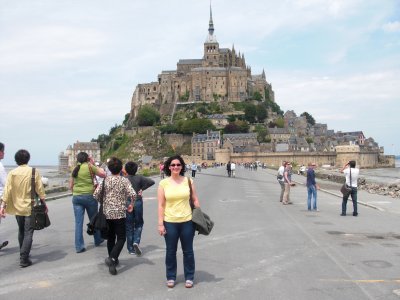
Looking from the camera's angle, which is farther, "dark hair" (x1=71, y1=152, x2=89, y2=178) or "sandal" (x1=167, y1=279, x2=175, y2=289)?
"dark hair" (x1=71, y1=152, x2=89, y2=178)

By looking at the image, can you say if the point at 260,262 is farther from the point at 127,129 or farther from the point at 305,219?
the point at 127,129

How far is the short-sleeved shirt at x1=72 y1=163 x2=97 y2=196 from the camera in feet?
29.6

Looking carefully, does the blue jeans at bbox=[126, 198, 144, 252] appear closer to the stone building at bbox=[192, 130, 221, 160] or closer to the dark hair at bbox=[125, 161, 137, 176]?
the dark hair at bbox=[125, 161, 137, 176]

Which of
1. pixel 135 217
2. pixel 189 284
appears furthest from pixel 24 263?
pixel 189 284

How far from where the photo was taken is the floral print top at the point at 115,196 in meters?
7.48

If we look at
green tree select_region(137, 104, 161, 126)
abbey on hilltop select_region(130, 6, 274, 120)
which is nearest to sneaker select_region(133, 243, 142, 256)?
green tree select_region(137, 104, 161, 126)

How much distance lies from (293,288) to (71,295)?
271 centimetres

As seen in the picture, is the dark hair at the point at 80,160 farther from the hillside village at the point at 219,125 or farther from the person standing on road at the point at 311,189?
the hillside village at the point at 219,125

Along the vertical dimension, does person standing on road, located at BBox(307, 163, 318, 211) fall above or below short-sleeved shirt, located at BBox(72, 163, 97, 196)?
below

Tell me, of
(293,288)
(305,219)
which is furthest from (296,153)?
(293,288)

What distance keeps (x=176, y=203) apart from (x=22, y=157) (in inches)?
121

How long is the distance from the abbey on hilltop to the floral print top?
14017 cm

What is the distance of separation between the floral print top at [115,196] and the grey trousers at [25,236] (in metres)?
1.32

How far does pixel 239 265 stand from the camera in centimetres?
762
